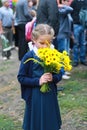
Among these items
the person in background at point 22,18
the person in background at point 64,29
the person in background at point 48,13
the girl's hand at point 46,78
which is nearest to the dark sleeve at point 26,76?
the girl's hand at point 46,78

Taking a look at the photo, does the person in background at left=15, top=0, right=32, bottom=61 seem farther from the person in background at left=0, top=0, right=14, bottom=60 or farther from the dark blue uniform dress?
the dark blue uniform dress

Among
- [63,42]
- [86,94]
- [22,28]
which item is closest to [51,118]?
[86,94]

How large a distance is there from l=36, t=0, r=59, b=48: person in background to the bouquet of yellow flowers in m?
3.22

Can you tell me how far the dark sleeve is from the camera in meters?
4.05

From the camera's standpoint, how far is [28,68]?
412 cm

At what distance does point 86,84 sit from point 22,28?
3.15 meters

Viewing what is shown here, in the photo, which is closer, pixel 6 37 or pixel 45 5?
pixel 45 5

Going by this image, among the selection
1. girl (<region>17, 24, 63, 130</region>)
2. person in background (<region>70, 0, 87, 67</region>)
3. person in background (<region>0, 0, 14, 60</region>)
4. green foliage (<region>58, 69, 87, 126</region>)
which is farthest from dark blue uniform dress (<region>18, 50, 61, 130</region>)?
person in background (<region>0, 0, 14, 60</region>)

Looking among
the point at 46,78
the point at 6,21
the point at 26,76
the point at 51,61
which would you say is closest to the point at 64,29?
the point at 6,21

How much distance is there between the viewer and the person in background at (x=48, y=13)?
7.09 meters

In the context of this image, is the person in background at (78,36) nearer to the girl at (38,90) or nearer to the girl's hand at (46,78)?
the girl at (38,90)

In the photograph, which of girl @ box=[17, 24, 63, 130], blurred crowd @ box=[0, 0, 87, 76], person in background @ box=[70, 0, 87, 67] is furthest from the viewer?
person in background @ box=[70, 0, 87, 67]

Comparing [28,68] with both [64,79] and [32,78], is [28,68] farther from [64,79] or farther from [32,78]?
[64,79]

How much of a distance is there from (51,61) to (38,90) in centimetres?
53
